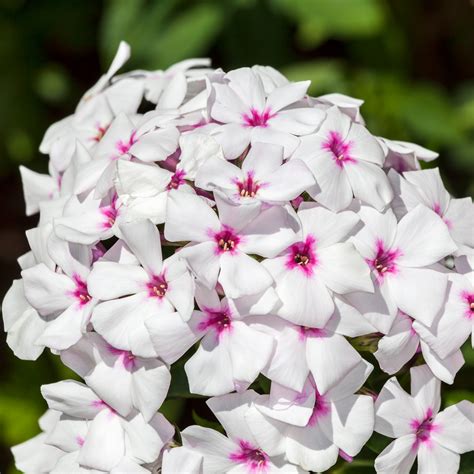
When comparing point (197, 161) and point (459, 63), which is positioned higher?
point (197, 161)

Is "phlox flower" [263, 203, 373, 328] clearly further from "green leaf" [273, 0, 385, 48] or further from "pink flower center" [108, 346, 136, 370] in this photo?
"green leaf" [273, 0, 385, 48]

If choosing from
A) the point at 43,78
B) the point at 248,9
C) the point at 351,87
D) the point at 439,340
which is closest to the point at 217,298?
the point at 439,340

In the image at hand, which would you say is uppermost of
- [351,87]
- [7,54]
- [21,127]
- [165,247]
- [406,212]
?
[406,212]

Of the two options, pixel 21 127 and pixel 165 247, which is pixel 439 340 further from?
pixel 21 127

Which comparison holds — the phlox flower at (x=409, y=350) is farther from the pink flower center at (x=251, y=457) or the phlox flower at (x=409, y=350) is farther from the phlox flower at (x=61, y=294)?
the phlox flower at (x=61, y=294)

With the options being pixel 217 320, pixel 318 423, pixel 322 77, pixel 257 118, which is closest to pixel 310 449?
pixel 318 423

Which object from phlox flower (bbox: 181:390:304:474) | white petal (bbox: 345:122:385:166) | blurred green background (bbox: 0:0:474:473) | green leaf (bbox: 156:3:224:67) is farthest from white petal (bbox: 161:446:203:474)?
green leaf (bbox: 156:3:224:67)

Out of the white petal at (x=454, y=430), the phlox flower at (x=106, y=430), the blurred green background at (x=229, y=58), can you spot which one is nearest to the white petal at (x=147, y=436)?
the phlox flower at (x=106, y=430)
